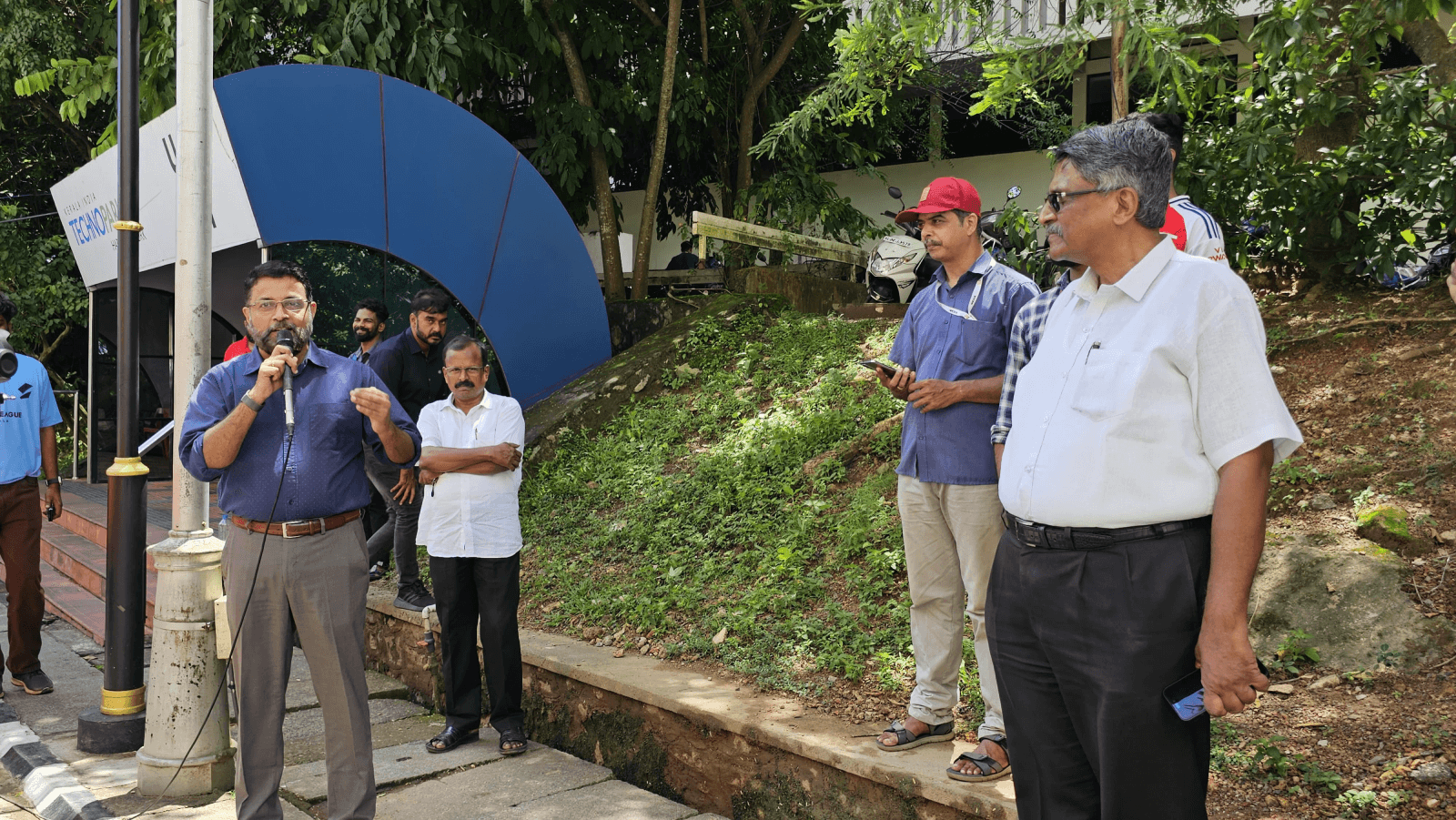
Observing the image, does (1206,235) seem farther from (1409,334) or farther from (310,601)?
(1409,334)

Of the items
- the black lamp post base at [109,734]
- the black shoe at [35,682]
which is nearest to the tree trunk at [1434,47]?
the black lamp post base at [109,734]

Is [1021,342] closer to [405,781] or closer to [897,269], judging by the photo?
[405,781]

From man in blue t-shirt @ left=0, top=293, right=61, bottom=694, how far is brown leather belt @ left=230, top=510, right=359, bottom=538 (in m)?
2.89

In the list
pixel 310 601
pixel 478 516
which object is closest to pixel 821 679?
pixel 478 516

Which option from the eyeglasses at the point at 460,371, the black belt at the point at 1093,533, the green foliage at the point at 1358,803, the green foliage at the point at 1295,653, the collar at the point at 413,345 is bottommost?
the green foliage at the point at 1358,803

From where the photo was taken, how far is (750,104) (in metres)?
12.6

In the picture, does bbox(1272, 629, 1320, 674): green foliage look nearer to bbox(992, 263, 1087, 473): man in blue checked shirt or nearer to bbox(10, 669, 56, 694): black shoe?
bbox(992, 263, 1087, 473): man in blue checked shirt

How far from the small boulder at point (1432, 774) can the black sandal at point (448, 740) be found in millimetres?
3787

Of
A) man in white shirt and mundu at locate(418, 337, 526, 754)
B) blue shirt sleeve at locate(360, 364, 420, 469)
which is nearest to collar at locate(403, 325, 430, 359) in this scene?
man in white shirt and mundu at locate(418, 337, 526, 754)

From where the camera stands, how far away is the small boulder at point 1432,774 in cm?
325

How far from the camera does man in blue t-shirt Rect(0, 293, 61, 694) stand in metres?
5.74

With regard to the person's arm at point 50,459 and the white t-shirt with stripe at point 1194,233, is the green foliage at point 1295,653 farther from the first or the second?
the person's arm at point 50,459

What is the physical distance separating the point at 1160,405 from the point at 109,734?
481 centimetres

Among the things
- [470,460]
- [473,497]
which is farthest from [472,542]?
[470,460]
